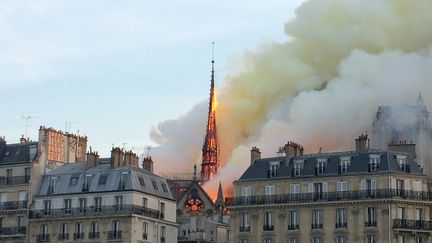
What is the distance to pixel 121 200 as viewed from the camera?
7462 centimetres

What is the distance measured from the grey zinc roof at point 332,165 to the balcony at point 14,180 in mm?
16815

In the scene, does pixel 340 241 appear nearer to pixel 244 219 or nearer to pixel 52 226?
pixel 244 219

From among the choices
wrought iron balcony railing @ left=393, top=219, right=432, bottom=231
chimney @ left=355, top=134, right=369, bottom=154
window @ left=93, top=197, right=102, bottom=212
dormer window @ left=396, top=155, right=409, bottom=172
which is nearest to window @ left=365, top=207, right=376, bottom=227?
wrought iron balcony railing @ left=393, top=219, right=432, bottom=231

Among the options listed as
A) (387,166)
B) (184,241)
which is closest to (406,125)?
(184,241)

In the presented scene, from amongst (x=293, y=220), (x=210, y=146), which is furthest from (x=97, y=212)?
(x=210, y=146)

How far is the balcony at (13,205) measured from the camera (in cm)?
7765

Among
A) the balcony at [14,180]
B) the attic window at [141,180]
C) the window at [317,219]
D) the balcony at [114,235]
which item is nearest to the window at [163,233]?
the attic window at [141,180]

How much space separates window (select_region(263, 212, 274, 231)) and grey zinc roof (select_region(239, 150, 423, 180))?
2.87 meters

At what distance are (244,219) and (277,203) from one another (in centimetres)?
284

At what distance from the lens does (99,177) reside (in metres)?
76.4

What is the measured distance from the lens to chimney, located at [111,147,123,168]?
77.2m

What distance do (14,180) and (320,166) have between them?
23751 millimetres

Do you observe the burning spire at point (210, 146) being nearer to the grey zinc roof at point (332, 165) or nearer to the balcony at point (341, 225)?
the grey zinc roof at point (332, 165)

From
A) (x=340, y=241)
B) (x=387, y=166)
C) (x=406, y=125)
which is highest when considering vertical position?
(x=406, y=125)
